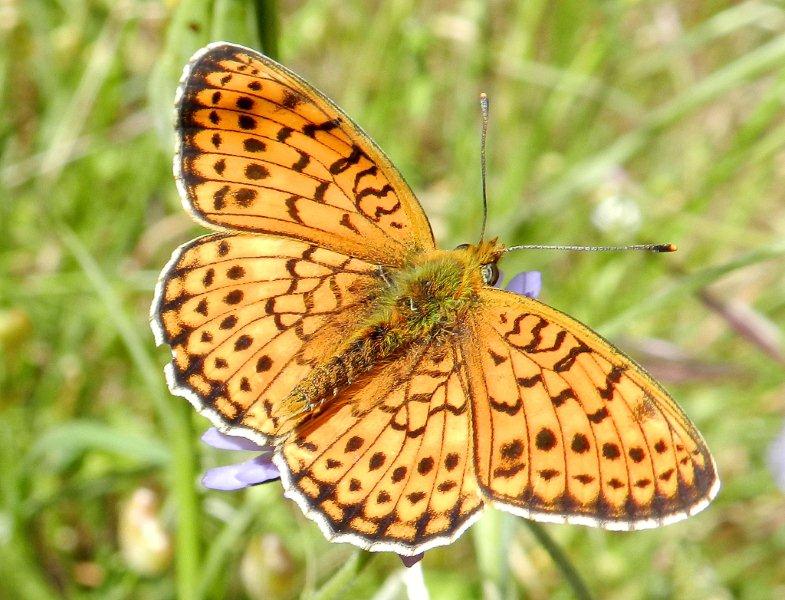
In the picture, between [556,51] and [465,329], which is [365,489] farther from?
[556,51]

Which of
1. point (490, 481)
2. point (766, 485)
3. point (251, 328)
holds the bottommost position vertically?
point (766, 485)

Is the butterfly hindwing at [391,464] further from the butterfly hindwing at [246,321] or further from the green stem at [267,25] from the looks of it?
the green stem at [267,25]

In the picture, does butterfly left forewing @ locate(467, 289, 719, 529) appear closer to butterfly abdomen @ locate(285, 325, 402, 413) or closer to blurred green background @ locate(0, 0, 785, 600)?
butterfly abdomen @ locate(285, 325, 402, 413)

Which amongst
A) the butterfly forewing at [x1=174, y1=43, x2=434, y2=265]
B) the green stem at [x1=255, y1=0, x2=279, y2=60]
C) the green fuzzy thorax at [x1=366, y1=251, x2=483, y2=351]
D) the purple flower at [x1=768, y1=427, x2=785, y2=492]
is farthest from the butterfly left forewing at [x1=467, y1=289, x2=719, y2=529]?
the purple flower at [x1=768, y1=427, x2=785, y2=492]

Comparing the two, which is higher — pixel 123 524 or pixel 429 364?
pixel 429 364


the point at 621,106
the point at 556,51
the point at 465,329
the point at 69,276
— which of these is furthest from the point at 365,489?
the point at 556,51

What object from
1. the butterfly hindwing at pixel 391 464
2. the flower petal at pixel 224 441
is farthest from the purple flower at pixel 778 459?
the flower petal at pixel 224 441
